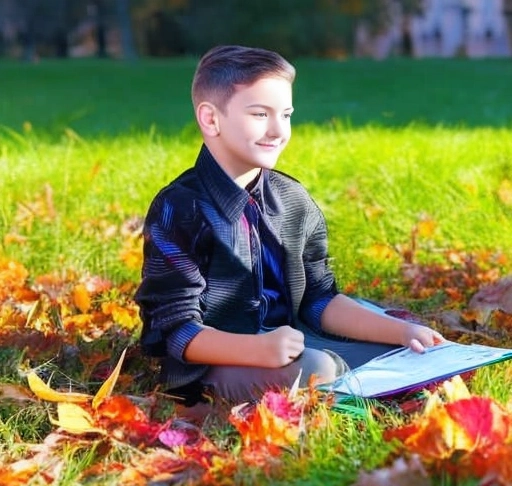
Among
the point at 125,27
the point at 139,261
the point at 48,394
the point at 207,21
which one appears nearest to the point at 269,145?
the point at 48,394

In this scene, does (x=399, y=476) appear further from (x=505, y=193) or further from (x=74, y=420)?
(x=505, y=193)

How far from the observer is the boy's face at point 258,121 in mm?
2535

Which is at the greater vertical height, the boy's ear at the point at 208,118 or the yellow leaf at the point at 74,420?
the boy's ear at the point at 208,118

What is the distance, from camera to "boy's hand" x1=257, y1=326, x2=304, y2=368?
8.00ft

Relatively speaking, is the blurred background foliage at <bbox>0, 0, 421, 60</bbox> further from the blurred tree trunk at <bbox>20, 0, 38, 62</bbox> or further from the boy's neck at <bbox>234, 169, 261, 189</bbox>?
the boy's neck at <bbox>234, 169, 261, 189</bbox>

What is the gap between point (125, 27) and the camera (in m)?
30.1

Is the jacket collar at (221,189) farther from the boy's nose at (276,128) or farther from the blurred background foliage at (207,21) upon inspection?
the blurred background foliage at (207,21)

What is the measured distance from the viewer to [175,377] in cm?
263

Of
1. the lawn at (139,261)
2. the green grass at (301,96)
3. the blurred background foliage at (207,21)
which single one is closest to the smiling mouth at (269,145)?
the lawn at (139,261)

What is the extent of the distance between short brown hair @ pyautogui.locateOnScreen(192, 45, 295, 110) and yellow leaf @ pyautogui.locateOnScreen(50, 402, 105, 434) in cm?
72

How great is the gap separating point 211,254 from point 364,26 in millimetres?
32054

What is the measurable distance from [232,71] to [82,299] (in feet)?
3.63

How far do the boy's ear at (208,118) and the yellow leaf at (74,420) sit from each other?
2.21ft

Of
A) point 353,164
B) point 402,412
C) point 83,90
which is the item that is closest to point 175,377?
point 402,412
